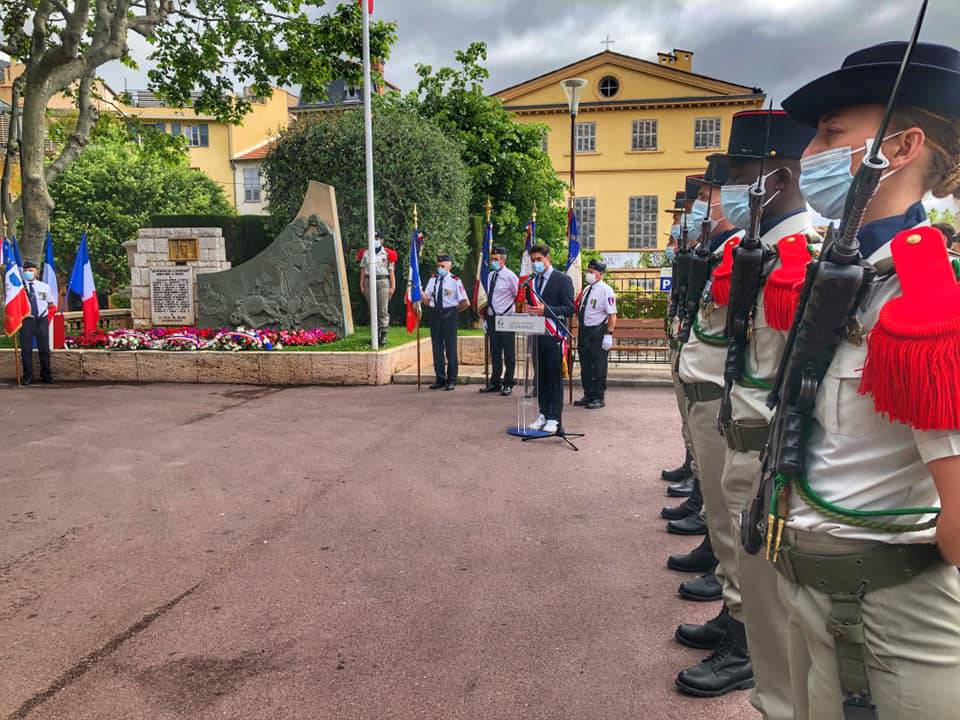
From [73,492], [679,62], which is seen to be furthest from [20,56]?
[679,62]

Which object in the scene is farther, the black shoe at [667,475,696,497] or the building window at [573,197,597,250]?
the building window at [573,197,597,250]

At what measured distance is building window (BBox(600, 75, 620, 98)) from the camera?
35.0 m

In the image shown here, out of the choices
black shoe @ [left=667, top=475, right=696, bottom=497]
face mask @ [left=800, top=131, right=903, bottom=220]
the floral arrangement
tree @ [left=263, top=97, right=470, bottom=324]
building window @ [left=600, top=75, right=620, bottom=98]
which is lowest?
black shoe @ [left=667, top=475, right=696, bottom=497]

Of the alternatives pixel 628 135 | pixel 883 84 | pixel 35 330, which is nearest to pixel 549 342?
pixel 883 84

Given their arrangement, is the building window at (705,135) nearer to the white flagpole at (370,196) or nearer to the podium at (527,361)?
the white flagpole at (370,196)

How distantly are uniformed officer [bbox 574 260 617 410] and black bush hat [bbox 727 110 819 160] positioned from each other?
6414mm

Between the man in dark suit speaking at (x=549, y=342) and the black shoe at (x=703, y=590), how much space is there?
389 cm

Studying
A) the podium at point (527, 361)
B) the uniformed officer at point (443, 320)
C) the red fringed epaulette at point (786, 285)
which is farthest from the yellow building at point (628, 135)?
the red fringed epaulette at point (786, 285)

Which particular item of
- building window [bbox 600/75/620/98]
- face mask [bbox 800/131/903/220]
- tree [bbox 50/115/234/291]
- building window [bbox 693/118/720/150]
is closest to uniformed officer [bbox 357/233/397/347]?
face mask [bbox 800/131/903/220]

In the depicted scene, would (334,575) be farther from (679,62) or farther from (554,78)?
(679,62)

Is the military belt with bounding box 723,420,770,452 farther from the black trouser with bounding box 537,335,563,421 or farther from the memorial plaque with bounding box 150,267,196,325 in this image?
the memorial plaque with bounding box 150,267,196,325

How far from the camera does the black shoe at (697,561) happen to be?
425 centimetres

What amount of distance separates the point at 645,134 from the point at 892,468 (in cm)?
3576

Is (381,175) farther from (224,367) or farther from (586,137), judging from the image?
(586,137)
